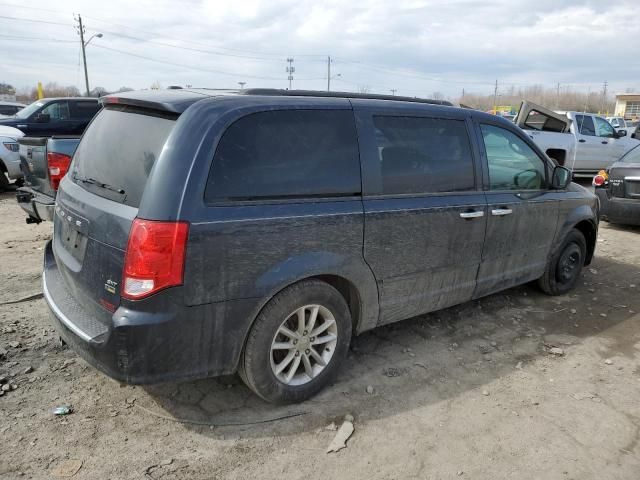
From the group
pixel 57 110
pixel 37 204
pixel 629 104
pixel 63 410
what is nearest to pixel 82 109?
pixel 57 110

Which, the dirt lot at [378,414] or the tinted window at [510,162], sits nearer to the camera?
the dirt lot at [378,414]

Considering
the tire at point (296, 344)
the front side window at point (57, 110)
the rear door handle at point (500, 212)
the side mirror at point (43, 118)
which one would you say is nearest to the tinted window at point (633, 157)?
the rear door handle at point (500, 212)

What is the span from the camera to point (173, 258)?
2.44m

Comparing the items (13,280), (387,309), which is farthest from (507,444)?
(13,280)

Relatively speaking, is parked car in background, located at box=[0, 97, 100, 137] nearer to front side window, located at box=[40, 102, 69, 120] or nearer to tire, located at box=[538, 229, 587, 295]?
front side window, located at box=[40, 102, 69, 120]

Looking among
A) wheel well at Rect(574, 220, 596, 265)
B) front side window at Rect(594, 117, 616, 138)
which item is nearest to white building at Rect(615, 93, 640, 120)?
front side window at Rect(594, 117, 616, 138)

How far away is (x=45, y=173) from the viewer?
233 inches

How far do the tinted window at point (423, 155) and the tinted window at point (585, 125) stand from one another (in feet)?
36.8

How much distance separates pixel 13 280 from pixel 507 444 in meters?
4.69

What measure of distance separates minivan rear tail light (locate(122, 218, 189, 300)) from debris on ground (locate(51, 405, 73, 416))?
1.02m

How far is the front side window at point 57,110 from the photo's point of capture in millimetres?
12500

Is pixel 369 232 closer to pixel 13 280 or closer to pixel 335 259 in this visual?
pixel 335 259

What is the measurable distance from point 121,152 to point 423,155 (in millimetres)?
1989

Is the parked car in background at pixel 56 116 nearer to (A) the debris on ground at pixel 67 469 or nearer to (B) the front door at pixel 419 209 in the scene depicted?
(B) the front door at pixel 419 209
